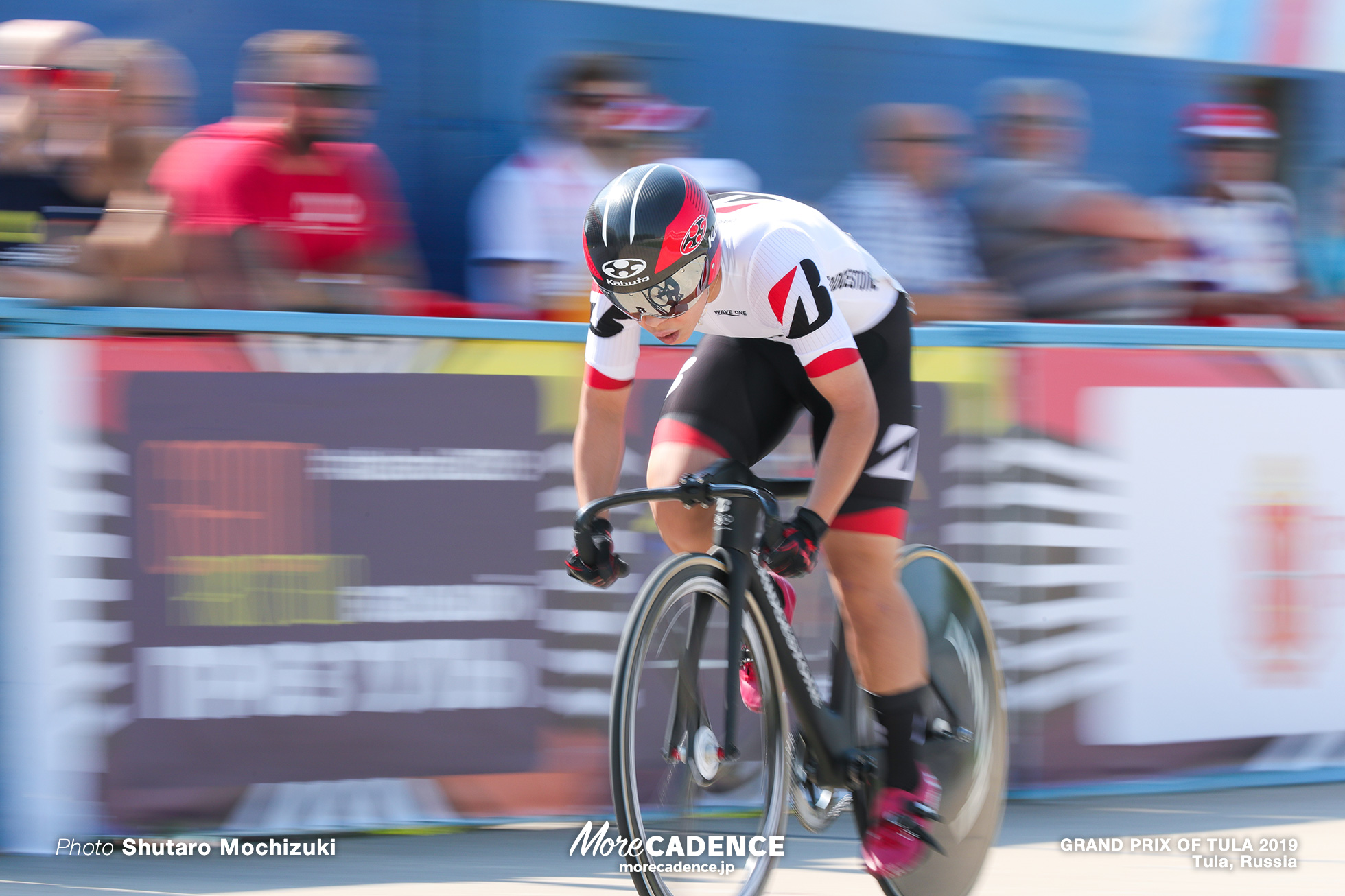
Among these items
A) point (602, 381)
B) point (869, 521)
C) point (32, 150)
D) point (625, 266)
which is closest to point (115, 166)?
point (32, 150)

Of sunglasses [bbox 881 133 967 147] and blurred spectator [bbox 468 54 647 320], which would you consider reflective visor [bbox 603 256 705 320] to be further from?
sunglasses [bbox 881 133 967 147]

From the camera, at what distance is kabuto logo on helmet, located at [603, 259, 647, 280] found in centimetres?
264

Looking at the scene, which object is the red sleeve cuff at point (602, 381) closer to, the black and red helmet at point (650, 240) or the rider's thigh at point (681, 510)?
the rider's thigh at point (681, 510)

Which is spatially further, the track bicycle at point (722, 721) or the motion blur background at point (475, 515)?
the motion blur background at point (475, 515)

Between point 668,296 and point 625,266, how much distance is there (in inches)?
4.7

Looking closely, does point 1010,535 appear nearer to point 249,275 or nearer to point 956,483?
point 956,483

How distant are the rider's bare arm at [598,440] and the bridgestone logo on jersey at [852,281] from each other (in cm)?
55

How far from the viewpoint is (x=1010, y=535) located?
175 inches

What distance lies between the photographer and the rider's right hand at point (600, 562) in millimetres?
2867

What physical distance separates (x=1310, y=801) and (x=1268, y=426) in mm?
1325

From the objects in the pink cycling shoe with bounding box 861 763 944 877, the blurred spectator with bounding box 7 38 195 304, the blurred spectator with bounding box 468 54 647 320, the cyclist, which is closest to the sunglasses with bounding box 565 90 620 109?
the blurred spectator with bounding box 468 54 647 320

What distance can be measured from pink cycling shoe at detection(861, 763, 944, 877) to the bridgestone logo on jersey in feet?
4.02

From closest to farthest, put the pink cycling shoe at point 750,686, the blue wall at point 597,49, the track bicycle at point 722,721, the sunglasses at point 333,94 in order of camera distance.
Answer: the track bicycle at point 722,721 < the pink cycling shoe at point 750,686 < the sunglasses at point 333,94 < the blue wall at point 597,49

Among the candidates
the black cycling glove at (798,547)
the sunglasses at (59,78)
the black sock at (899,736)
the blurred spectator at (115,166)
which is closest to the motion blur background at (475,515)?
the blurred spectator at (115,166)
